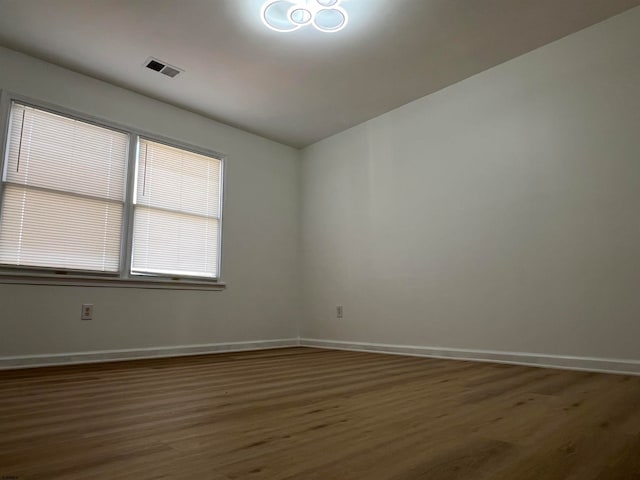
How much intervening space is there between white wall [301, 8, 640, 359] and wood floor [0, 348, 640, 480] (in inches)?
23.8

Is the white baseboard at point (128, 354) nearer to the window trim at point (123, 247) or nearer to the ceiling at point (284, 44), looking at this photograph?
the window trim at point (123, 247)

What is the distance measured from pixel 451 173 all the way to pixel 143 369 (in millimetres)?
3027

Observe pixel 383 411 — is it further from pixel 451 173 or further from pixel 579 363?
pixel 451 173

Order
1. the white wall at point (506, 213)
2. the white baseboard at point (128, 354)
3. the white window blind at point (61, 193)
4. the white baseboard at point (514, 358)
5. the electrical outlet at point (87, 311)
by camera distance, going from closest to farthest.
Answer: the white baseboard at point (514, 358) → the white wall at point (506, 213) → the white baseboard at point (128, 354) → the white window blind at point (61, 193) → the electrical outlet at point (87, 311)

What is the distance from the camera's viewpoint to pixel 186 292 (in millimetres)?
3980

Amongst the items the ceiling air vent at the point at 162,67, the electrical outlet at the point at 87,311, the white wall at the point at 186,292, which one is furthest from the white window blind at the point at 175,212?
the ceiling air vent at the point at 162,67

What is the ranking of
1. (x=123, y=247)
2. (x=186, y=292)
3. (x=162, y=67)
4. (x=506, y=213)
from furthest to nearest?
1. (x=186, y=292)
2. (x=123, y=247)
3. (x=162, y=67)
4. (x=506, y=213)

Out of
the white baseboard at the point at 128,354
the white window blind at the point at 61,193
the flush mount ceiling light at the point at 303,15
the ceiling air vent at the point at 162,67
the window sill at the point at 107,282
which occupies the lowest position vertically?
the white baseboard at the point at 128,354

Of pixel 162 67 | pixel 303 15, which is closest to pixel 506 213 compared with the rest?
pixel 303 15

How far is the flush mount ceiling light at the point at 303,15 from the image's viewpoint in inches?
105

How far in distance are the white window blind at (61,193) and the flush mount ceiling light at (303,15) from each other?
74.3 inches

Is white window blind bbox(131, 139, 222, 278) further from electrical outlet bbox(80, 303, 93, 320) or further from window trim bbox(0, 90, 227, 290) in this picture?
electrical outlet bbox(80, 303, 93, 320)

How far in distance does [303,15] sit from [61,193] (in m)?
2.40

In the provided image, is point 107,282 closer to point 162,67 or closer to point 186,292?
point 186,292
